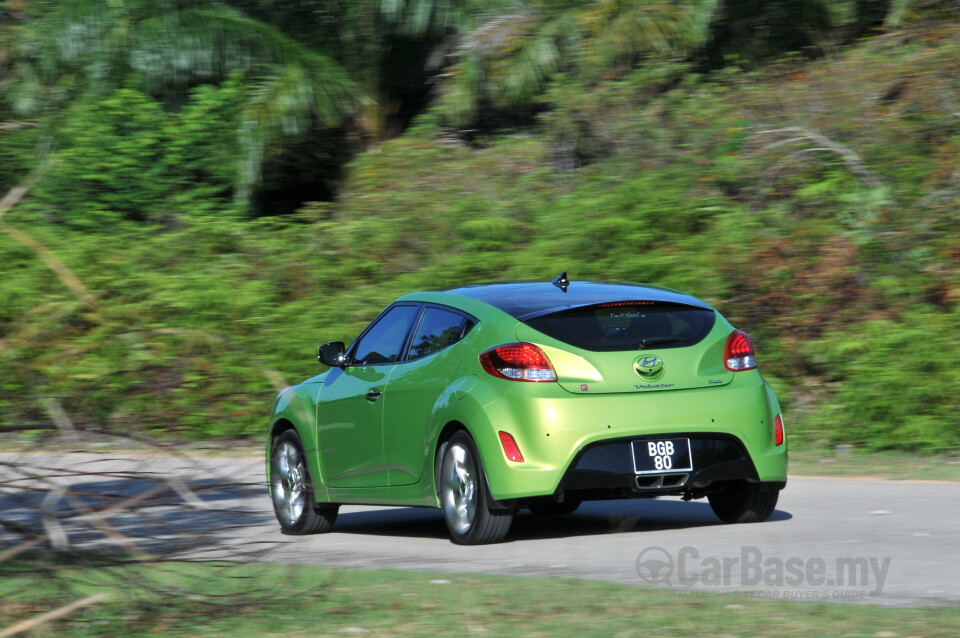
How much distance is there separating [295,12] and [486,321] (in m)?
16.4

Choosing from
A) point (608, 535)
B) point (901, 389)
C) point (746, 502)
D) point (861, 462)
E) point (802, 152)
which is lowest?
point (861, 462)

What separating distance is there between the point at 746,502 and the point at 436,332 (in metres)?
2.25

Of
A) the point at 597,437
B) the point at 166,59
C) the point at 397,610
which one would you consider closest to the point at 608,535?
the point at 597,437

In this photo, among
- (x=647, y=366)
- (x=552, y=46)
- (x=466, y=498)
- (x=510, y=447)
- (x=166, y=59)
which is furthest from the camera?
(x=166, y=59)

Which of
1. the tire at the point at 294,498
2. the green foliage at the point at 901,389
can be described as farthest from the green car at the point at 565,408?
the green foliage at the point at 901,389

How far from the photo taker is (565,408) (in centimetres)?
811

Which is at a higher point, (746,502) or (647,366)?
(647,366)

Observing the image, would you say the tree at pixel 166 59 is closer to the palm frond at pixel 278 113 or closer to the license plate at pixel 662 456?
the palm frond at pixel 278 113

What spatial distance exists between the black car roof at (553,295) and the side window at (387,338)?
0.43m

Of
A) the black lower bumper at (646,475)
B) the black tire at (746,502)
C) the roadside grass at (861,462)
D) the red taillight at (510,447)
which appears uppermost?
the red taillight at (510,447)

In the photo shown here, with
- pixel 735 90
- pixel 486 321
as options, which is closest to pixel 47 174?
pixel 735 90

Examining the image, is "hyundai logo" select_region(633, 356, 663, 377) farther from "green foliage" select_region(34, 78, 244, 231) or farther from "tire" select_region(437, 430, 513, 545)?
"green foliage" select_region(34, 78, 244, 231)

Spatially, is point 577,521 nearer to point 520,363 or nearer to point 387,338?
point 387,338

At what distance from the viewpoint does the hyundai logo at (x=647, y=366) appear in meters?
8.30
